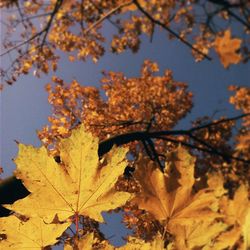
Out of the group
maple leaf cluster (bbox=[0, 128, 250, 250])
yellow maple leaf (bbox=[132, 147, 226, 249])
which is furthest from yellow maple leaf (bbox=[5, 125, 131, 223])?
yellow maple leaf (bbox=[132, 147, 226, 249])

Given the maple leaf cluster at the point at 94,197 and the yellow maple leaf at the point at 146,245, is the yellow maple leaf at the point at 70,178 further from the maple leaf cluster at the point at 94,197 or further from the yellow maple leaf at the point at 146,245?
the yellow maple leaf at the point at 146,245

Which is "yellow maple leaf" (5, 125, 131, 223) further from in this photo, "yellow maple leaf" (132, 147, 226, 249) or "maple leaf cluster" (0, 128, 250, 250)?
"yellow maple leaf" (132, 147, 226, 249)

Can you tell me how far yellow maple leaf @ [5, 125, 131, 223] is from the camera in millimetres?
1032

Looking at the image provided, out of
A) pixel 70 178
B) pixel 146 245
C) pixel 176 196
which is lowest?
pixel 146 245

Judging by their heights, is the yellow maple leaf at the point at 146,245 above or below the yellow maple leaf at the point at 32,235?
below

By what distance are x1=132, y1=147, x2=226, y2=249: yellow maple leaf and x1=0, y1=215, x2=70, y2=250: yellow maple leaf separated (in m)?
0.30

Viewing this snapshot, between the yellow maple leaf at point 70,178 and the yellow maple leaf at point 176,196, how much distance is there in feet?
0.34

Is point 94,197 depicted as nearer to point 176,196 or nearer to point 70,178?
point 70,178

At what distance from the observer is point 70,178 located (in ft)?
3.47

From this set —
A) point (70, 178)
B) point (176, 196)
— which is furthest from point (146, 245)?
point (70, 178)

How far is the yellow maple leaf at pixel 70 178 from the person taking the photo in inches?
40.6

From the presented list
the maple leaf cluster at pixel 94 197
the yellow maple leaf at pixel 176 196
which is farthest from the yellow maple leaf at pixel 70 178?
the yellow maple leaf at pixel 176 196

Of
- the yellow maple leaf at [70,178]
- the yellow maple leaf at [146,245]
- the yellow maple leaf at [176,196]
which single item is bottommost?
the yellow maple leaf at [146,245]

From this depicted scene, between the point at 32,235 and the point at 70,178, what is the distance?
0.77 ft
